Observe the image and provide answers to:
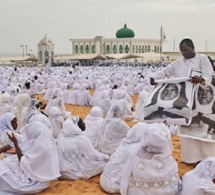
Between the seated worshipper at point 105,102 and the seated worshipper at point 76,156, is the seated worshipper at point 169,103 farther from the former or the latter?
the seated worshipper at point 105,102

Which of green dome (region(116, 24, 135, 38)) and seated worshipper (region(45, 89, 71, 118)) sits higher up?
green dome (region(116, 24, 135, 38))

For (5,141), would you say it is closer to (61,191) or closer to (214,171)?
(61,191)

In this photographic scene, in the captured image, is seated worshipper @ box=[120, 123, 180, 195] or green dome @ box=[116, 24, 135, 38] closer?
seated worshipper @ box=[120, 123, 180, 195]

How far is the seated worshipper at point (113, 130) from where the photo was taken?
18.0 feet

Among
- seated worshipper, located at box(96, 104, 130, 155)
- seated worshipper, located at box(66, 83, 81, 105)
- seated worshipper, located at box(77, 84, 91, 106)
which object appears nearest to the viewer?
seated worshipper, located at box(96, 104, 130, 155)

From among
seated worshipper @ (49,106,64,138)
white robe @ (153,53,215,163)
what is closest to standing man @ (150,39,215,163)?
white robe @ (153,53,215,163)

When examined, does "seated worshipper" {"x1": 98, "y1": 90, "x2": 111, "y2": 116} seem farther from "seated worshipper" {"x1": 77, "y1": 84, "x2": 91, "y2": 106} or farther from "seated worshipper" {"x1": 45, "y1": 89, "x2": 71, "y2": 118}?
"seated worshipper" {"x1": 77, "y1": 84, "x2": 91, "y2": 106}

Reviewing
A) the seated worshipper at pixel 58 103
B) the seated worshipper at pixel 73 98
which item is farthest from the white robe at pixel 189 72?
the seated worshipper at pixel 73 98

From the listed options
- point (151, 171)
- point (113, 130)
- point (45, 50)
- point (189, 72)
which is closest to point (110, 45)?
point (45, 50)

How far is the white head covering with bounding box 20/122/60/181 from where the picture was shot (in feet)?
14.2

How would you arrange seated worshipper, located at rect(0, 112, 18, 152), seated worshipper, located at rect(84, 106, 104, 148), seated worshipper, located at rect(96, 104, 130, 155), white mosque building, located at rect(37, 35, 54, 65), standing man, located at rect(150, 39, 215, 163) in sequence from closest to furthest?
standing man, located at rect(150, 39, 215, 163) < seated worshipper, located at rect(96, 104, 130, 155) < seated worshipper, located at rect(0, 112, 18, 152) < seated worshipper, located at rect(84, 106, 104, 148) < white mosque building, located at rect(37, 35, 54, 65)

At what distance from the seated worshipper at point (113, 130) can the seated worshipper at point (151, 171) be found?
5.22 feet

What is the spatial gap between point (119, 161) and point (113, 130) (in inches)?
45.6

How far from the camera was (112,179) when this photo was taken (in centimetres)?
444
